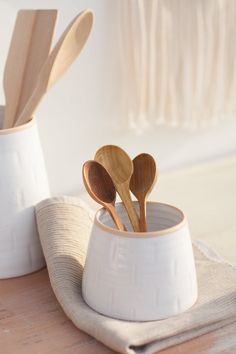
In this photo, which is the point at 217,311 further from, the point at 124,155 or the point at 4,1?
the point at 4,1

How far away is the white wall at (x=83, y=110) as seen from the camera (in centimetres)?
99

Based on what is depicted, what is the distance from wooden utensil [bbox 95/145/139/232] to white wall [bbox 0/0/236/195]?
0.32m

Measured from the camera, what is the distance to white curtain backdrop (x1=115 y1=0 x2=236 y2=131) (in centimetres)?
100

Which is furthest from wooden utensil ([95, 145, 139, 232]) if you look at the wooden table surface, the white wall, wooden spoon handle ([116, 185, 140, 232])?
the white wall

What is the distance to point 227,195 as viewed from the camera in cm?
100

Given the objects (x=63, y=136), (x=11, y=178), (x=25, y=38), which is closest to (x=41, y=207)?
(x=11, y=178)

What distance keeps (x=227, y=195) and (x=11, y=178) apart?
40cm

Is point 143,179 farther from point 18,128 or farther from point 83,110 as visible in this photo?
point 83,110

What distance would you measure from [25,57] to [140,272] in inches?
11.7

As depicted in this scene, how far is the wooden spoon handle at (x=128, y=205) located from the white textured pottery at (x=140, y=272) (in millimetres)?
32

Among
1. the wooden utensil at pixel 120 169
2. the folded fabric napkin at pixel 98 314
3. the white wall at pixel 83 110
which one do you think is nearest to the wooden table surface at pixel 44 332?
the folded fabric napkin at pixel 98 314

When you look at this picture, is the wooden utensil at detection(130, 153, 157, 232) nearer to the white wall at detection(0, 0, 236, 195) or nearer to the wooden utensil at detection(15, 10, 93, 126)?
the wooden utensil at detection(15, 10, 93, 126)

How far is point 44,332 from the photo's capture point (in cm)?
63

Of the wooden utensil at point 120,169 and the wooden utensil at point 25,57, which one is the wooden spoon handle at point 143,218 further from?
the wooden utensil at point 25,57
